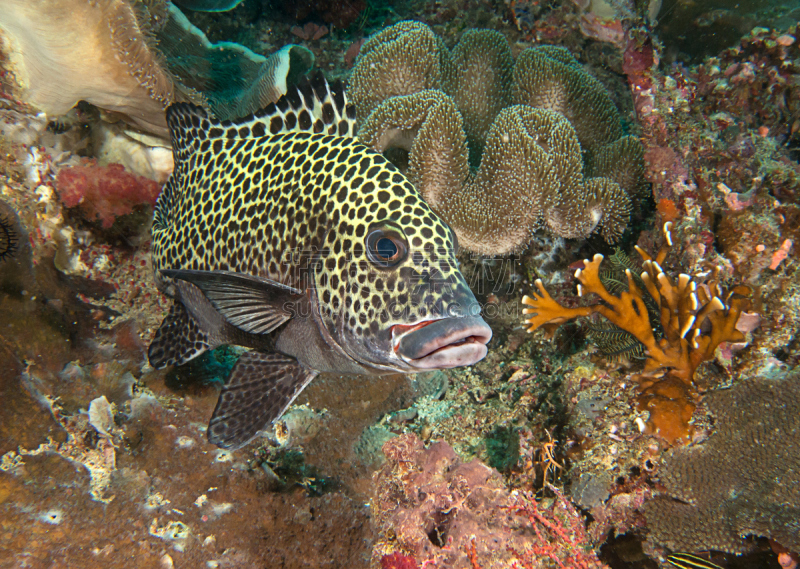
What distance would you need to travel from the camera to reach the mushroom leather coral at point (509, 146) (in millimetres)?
3588

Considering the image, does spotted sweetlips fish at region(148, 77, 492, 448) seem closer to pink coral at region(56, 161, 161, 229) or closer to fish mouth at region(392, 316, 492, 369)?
fish mouth at region(392, 316, 492, 369)

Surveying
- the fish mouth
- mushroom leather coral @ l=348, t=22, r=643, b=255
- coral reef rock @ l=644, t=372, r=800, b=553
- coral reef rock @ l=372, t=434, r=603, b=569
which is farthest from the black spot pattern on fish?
coral reef rock @ l=644, t=372, r=800, b=553

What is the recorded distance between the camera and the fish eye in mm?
2295

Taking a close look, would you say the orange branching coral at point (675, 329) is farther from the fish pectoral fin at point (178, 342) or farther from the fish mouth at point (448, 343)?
the fish pectoral fin at point (178, 342)

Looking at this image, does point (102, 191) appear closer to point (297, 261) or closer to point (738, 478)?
point (297, 261)

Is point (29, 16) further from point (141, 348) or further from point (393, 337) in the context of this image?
point (393, 337)

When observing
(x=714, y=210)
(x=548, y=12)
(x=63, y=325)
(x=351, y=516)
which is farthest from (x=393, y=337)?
(x=548, y=12)

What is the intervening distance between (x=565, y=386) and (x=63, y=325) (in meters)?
4.03

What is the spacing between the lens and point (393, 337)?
220 cm

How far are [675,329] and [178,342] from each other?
368cm

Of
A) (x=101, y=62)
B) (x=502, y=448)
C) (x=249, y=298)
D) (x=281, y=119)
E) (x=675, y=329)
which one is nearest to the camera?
(x=249, y=298)

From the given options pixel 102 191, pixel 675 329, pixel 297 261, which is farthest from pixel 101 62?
pixel 675 329

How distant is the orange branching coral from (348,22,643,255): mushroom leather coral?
2.57 ft

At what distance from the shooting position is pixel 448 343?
6.60 ft
